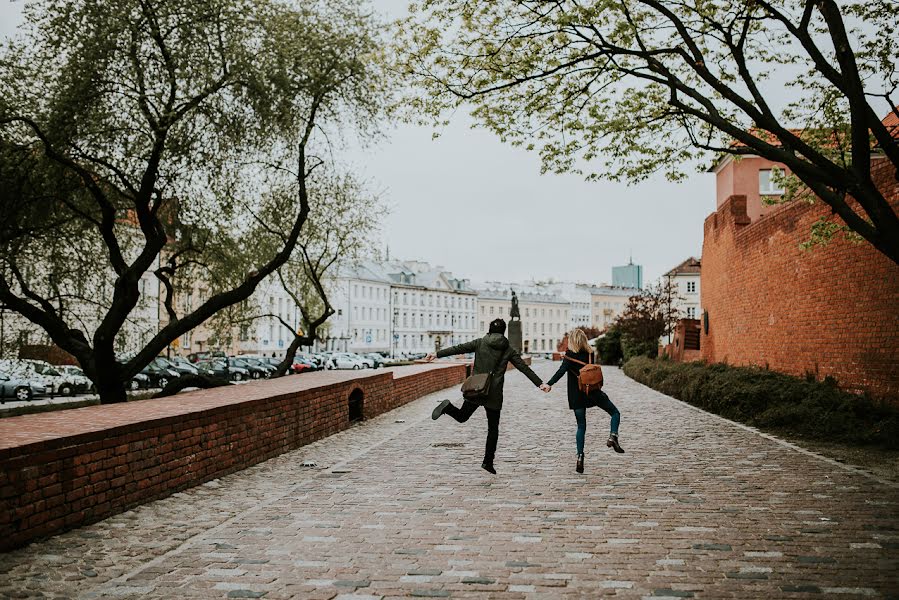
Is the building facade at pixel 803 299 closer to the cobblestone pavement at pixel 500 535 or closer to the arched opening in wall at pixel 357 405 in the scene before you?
the cobblestone pavement at pixel 500 535

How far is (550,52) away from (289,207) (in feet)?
51.0

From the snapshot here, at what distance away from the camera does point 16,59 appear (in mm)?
→ 15320

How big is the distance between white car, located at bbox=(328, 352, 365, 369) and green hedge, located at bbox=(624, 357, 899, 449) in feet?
142

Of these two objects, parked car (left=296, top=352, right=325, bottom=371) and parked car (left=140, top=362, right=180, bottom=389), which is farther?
parked car (left=296, top=352, right=325, bottom=371)

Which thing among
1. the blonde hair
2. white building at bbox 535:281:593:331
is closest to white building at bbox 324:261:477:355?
white building at bbox 535:281:593:331

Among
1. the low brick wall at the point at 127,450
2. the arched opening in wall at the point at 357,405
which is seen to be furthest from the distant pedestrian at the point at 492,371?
the arched opening in wall at the point at 357,405

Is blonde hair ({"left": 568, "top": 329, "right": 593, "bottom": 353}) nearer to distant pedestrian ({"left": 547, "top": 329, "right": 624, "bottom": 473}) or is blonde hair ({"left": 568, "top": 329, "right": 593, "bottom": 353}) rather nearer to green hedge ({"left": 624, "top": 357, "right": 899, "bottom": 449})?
distant pedestrian ({"left": 547, "top": 329, "right": 624, "bottom": 473})

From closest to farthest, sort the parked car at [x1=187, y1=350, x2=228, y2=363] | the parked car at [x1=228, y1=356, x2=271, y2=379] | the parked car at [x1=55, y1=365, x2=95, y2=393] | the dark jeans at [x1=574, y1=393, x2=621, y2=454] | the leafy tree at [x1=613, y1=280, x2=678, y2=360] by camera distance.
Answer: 1. the dark jeans at [x1=574, y1=393, x2=621, y2=454]
2. the parked car at [x1=55, y1=365, x2=95, y2=393]
3. the leafy tree at [x1=613, y1=280, x2=678, y2=360]
4. the parked car at [x1=187, y1=350, x2=228, y2=363]
5. the parked car at [x1=228, y1=356, x2=271, y2=379]

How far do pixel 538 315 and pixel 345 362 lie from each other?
79.6m

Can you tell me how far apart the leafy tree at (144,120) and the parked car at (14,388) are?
1452 cm

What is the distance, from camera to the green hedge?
38.7 feet

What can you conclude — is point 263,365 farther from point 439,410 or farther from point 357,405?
point 439,410

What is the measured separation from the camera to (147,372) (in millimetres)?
39781

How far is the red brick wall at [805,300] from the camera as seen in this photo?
41.8 feet
